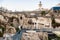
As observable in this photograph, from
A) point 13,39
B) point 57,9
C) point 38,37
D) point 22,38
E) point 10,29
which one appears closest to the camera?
point 13,39

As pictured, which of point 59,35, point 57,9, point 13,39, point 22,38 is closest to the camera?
point 13,39

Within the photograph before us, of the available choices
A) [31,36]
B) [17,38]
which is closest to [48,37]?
[31,36]

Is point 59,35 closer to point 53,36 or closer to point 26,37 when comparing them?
point 53,36

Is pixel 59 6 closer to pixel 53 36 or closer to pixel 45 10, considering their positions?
pixel 45 10

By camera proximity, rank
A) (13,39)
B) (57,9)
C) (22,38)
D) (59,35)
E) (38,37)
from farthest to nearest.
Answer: (57,9) < (59,35) < (38,37) < (22,38) < (13,39)

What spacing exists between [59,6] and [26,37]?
1436 centimetres

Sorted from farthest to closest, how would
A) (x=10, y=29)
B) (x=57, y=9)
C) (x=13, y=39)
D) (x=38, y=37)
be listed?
1. (x=57, y=9)
2. (x=10, y=29)
3. (x=38, y=37)
4. (x=13, y=39)

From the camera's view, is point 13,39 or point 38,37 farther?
point 38,37

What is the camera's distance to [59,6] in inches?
843

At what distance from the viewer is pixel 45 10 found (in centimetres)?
2070

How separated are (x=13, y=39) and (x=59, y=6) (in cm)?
1567

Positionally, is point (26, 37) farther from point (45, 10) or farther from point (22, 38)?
point (45, 10)

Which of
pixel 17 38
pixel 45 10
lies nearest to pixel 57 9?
pixel 45 10

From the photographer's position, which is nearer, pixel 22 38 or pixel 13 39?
pixel 13 39
